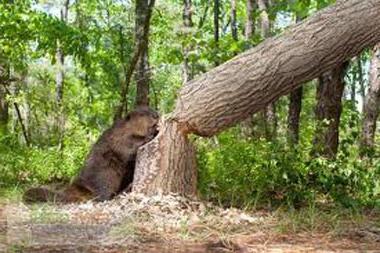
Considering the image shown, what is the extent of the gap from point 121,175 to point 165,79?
26560 millimetres

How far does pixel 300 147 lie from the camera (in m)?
6.60

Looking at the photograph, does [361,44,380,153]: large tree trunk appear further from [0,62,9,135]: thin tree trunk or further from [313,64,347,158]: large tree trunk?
[0,62,9,135]: thin tree trunk

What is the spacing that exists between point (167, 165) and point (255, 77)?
1153 millimetres

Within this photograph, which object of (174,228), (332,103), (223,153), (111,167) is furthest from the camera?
(332,103)

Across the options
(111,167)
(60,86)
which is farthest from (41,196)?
(60,86)

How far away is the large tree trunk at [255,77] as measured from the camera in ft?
17.5

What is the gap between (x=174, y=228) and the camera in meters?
4.40

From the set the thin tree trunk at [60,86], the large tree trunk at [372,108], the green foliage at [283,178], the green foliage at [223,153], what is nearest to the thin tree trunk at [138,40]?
the green foliage at [223,153]

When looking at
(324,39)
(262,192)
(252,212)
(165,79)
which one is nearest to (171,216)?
(252,212)

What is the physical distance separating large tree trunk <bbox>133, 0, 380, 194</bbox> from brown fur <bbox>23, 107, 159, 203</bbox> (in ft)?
1.09

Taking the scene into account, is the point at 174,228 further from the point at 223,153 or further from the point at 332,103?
the point at 332,103

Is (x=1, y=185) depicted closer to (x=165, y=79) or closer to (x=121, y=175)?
(x=121, y=175)

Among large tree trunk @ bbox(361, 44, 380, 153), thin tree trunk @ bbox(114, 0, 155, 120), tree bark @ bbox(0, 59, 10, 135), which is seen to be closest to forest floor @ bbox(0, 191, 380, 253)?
thin tree trunk @ bbox(114, 0, 155, 120)

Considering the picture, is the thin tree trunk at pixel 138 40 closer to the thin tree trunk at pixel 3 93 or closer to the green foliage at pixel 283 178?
the thin tree trunk at pixel 3 93
